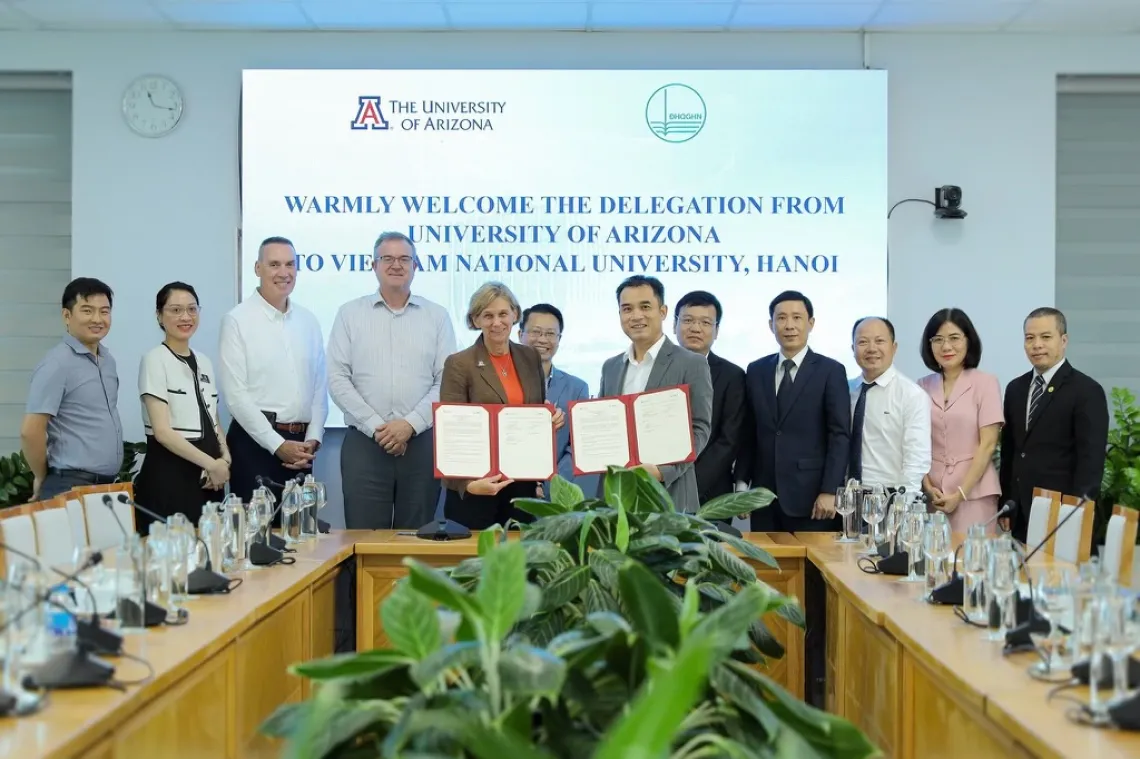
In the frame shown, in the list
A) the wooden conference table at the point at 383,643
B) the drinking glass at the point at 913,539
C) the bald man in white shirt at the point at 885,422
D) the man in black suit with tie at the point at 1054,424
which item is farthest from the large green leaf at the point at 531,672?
the man in black suit with tie at the point at 1054,424

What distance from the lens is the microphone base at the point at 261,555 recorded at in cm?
342

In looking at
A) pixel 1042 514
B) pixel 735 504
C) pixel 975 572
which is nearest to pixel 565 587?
pixel 735 504

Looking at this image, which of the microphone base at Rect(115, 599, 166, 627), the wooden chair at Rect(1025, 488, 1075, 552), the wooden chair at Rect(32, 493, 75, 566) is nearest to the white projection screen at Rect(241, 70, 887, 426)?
the wooden chair at Rect(1025, 488, 1075, 552)

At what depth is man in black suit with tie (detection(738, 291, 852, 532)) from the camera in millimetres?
4586

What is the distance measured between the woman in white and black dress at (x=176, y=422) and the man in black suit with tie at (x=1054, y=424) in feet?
11.7

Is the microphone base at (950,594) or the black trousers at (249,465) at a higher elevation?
the black trousers at (249,465)

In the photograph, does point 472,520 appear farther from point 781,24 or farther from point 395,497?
point 781,24

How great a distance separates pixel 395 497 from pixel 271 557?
144cm

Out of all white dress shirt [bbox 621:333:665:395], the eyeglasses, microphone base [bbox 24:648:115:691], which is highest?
the eyeglasses

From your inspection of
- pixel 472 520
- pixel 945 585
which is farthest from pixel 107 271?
pixel 945 585

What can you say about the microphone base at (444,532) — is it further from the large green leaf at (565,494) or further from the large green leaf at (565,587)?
the large green leaf at (565,587)

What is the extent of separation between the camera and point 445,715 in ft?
3.47

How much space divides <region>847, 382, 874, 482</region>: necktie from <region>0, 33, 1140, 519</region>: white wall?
1.48m

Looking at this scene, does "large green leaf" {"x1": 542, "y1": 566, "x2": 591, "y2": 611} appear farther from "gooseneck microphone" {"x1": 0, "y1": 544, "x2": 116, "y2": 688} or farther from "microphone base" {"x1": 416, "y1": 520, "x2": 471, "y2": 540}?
"microphone base" {"x1": 416, "y1": 520, "x2": 471, "y2": 540}
